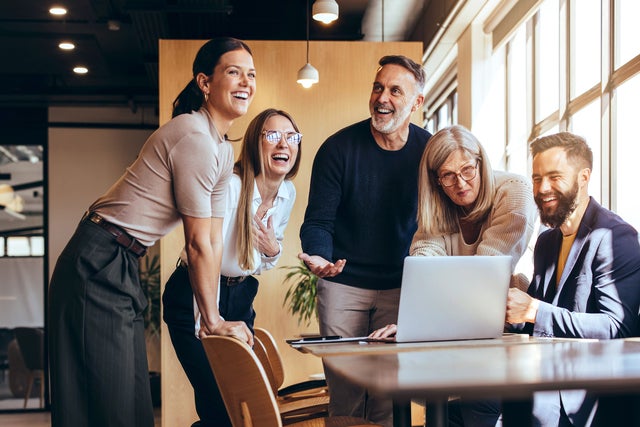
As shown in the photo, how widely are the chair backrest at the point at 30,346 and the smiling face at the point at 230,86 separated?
7.55m

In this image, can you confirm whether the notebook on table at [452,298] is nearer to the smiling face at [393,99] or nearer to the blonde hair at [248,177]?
Answer: the blonde hair at [248,177]

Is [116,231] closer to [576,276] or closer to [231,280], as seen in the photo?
[231,280]

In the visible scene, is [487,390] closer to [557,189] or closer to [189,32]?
[557,189]

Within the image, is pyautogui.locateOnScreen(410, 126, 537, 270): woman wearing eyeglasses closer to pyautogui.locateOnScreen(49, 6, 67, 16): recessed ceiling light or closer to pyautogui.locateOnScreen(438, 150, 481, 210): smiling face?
pyautogui.locateOnScreen(438, 150, 481, 210): smiling face

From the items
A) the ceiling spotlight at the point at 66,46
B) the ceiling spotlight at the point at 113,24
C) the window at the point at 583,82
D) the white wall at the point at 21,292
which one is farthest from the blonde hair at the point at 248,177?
the white wall at the point at 21,292

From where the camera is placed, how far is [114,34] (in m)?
8.53

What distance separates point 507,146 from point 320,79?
1803 mm

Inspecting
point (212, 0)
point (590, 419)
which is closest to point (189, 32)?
point (212, 0)

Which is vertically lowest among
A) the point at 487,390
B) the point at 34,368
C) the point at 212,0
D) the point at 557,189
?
the point at 34,368

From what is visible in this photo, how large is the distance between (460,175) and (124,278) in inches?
47.3

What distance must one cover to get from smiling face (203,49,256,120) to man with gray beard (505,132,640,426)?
44.0 inches

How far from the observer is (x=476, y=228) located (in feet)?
9.66

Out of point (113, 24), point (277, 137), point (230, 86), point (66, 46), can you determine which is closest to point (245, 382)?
point (230, 86)

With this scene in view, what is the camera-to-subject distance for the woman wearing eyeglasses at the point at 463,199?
2.84m
